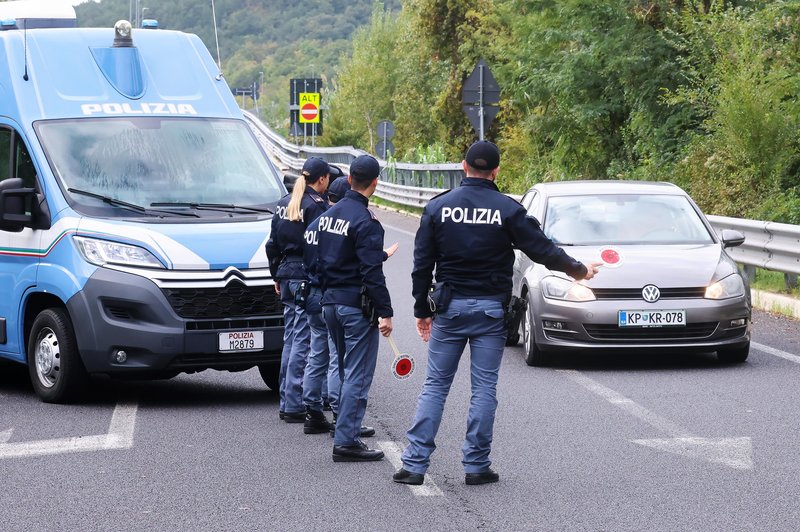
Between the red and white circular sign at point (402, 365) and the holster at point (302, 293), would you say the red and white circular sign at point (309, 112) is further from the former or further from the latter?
the red and white circular sign at point (402, 365)

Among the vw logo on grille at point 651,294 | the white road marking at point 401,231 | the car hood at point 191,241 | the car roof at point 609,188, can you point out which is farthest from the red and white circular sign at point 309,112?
the car hood at point 191,241

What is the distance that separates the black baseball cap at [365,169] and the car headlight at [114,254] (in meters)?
2.25

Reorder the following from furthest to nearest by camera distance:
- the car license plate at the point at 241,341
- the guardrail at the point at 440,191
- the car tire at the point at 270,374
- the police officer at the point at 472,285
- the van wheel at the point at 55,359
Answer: the guardrail at the point at 440,191 → the car tire at the point at 270,374 → the van wheel at the point at 55,359 → the car license plate at the point at 241,341 → the police officer at the point at 472,285

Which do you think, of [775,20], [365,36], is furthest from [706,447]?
[365,36]

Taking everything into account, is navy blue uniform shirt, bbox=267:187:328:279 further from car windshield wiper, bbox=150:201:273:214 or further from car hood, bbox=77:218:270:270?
car windshield wiper, bbox=150:201:273:214

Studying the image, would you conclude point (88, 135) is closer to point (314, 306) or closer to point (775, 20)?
point (314, 306)

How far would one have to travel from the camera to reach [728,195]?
2117 cm

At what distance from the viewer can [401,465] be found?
320 inches

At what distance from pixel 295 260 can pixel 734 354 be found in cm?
432

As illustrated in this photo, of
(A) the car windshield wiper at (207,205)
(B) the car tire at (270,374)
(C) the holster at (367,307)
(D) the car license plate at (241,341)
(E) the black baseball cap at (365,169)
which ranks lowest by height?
(B) the car tire at (270,374)

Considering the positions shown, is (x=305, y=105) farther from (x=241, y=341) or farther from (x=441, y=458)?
(x=441, y=458)

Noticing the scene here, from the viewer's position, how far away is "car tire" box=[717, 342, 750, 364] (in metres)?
11.9

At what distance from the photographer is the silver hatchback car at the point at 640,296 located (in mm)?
11672

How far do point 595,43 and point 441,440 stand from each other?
20.3m
